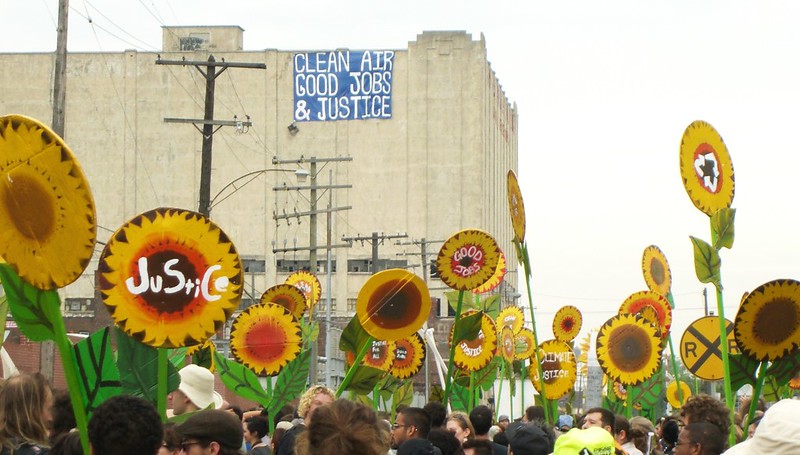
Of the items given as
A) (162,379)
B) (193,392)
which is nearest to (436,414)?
(193,392)

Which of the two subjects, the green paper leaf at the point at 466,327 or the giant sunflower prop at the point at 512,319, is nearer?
the green paper leaf at the point at 466,327

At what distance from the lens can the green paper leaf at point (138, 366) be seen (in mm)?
7801

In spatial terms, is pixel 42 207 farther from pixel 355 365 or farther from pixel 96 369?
pixel 355 365

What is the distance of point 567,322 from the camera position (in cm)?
2698

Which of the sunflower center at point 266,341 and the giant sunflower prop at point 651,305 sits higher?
the giant sunflower prop at point 651,305

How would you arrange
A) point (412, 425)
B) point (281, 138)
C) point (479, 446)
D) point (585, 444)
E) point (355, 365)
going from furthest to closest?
point (281, 138) → point (355, 365) → point (479, 446) → point (412, 425) → point (585, 444)

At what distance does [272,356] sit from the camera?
14469 mm

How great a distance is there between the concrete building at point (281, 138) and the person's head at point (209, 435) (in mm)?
66165

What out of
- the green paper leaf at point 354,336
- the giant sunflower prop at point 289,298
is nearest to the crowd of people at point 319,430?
the green paper leaf at point 354,336

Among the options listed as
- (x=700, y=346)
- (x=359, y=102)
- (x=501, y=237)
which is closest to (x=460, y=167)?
(x=359, y=102)

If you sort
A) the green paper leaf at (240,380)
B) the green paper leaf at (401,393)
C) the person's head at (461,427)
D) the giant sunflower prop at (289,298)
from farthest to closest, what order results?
1. the green paper leaf at (401,393)
2. the giant sunflower prop at (289,298)
3. the green paper leaf at (240,380)
4. the person's head at (461,427)

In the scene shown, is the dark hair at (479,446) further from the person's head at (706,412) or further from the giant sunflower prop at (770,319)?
the giant sunflower prop at (770,319)

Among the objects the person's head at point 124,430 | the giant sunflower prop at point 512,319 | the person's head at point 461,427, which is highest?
the giant sunflower prop at point 512,319

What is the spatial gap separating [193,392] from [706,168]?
5588mm
